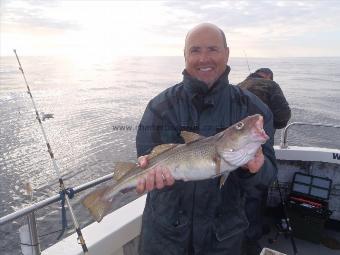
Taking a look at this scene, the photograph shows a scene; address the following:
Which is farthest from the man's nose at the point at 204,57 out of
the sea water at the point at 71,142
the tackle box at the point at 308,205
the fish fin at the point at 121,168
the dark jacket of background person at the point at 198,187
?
the sea water at the point at 71,142

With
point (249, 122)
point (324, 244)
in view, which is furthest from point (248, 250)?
point (249, 122)

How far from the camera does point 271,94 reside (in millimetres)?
6512

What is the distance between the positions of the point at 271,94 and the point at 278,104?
0.25m

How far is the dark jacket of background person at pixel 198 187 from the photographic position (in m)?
3.36

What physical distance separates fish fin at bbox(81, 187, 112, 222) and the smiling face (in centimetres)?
165

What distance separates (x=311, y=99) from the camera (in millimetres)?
57562

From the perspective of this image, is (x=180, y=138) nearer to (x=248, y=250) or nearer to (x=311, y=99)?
(x=248, y=250)

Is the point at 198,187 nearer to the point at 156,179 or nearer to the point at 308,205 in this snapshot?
the point at 156,179

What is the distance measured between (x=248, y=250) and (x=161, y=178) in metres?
3.44

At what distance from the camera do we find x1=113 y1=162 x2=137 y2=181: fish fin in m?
3.70

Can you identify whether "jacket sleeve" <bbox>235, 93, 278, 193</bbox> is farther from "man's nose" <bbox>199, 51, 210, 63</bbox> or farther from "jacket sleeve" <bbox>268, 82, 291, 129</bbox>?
"jacket sleeve" <bbox>268, 82, 291, 129</bbox>

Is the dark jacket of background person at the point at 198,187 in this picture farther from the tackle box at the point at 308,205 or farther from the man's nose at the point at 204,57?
the tackle box at the point at 308,205

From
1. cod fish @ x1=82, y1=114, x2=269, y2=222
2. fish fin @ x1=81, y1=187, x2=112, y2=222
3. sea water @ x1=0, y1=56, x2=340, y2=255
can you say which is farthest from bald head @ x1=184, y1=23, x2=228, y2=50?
sea water @ x1=0, y1=56, x2=340, y2=255

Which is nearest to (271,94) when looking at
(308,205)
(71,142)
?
(308,205)
